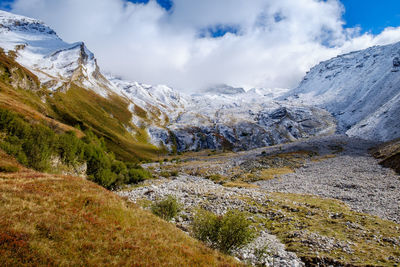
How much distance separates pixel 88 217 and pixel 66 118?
434 feet

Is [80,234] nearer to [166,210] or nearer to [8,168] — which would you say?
[166,210]

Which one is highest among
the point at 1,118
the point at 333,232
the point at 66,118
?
the point at 66,118

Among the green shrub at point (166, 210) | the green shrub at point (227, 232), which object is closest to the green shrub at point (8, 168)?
the green shrub at point (166, 210)

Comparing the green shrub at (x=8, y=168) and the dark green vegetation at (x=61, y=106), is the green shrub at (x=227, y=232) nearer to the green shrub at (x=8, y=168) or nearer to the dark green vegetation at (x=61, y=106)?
the green shrub at (x=8, y=168)

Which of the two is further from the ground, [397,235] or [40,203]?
[397,235]

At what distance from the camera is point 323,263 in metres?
13.9

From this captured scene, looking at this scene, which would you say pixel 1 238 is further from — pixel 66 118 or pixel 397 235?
pixel 66 118

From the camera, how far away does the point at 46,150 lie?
98.1 feet

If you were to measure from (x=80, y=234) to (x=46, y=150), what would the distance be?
1017 inches

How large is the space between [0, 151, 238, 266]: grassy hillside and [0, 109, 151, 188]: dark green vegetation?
15.3 m

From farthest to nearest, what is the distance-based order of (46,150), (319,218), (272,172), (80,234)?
(272,172) → (46,150) → (319,218) → (80,234)

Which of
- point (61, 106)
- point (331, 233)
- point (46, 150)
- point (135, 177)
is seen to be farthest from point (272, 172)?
point (61, 106)

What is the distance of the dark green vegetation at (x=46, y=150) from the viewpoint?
1078 inches

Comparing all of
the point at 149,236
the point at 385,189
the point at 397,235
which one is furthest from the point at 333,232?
the point at 385,189
